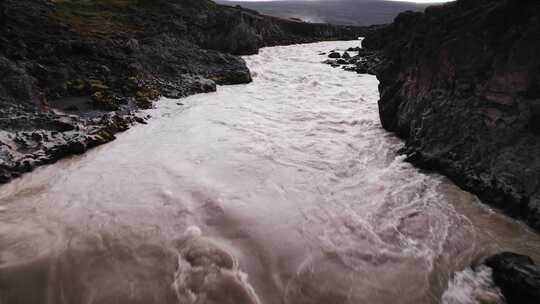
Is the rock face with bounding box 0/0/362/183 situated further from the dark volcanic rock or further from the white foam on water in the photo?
the dark volcanic rock

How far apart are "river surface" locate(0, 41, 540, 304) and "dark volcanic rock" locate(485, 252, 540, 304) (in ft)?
0.70

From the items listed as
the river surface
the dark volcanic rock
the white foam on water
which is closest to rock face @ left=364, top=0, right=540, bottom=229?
the river surface

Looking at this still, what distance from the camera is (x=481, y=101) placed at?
328 inches

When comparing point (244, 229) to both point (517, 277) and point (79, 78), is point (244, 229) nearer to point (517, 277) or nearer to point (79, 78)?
point (517, 277)

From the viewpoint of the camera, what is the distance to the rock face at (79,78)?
10125 mm

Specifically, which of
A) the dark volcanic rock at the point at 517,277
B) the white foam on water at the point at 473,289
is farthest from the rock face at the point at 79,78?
the dark volcanic rock at the point at 517,277

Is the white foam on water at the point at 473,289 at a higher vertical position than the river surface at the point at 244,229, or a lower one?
higher

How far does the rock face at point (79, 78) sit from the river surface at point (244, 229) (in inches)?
52.5

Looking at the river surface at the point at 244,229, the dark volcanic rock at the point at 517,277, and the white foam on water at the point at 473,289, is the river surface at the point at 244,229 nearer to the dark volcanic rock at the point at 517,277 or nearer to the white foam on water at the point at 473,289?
the white foam on water at the point at 473,289

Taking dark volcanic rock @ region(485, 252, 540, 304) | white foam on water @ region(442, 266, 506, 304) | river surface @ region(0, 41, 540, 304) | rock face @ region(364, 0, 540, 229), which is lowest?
river surface @ region(0, 41, 540, 304)

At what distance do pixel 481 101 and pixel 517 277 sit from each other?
5.14m

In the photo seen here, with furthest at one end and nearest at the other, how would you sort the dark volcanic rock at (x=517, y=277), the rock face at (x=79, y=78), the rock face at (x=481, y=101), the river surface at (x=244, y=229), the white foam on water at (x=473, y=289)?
1. the rock face at (x=79, y=78)
2. the rock face at (x=481, y=101)
3. the river surface at (x=244, y=229)
4. the white foam on water at (x=473, y=289)
5. the dark volcanic rock at (x=517, y=277)

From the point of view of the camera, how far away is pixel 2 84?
11.8 meters

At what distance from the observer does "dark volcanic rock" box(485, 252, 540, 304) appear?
462 cm
